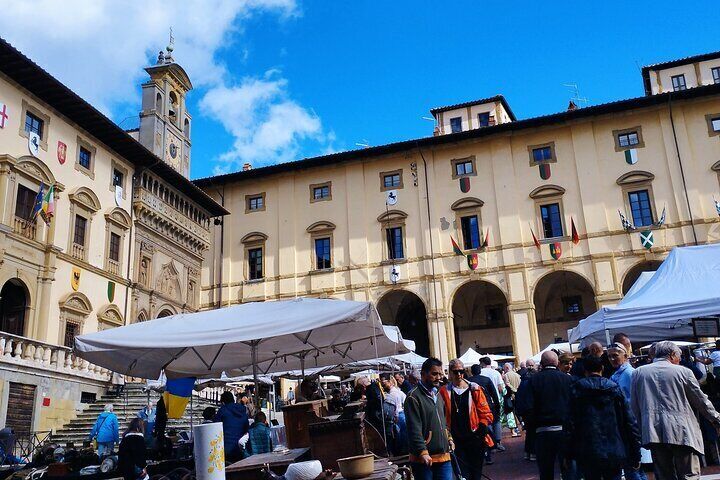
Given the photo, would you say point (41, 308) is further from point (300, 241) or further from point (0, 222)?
point (300, 241)

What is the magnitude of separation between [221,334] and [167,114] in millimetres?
30360

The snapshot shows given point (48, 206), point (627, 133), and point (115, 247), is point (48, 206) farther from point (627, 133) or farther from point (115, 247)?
point (627, 133)

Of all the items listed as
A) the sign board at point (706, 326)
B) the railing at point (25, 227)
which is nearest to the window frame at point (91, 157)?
the railing at point (25, 227)

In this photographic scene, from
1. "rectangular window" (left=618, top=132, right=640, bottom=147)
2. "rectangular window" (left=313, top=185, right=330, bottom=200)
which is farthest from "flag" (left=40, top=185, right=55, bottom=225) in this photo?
"rectangular window" (left=618, top=132, right=640, bottom=147)

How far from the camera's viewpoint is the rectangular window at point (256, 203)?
35625 mm

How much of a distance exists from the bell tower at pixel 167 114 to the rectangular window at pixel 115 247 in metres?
8.36

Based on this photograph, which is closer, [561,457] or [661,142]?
[561,457]

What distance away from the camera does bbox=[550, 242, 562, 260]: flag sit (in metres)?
29.9

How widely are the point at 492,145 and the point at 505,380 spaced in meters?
19.3

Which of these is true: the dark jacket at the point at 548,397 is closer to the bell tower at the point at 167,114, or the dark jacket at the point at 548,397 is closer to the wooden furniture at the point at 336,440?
the wooden furniture at the point at 336,440

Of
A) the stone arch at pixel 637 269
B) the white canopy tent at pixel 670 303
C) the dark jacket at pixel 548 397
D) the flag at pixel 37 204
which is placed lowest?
the dark jacket at pixel 548 397

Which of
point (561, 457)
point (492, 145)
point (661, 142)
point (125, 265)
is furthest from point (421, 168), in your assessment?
point (561, 457)

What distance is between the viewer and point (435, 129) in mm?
39938

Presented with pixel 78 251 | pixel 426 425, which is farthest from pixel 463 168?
pixel 426 425
